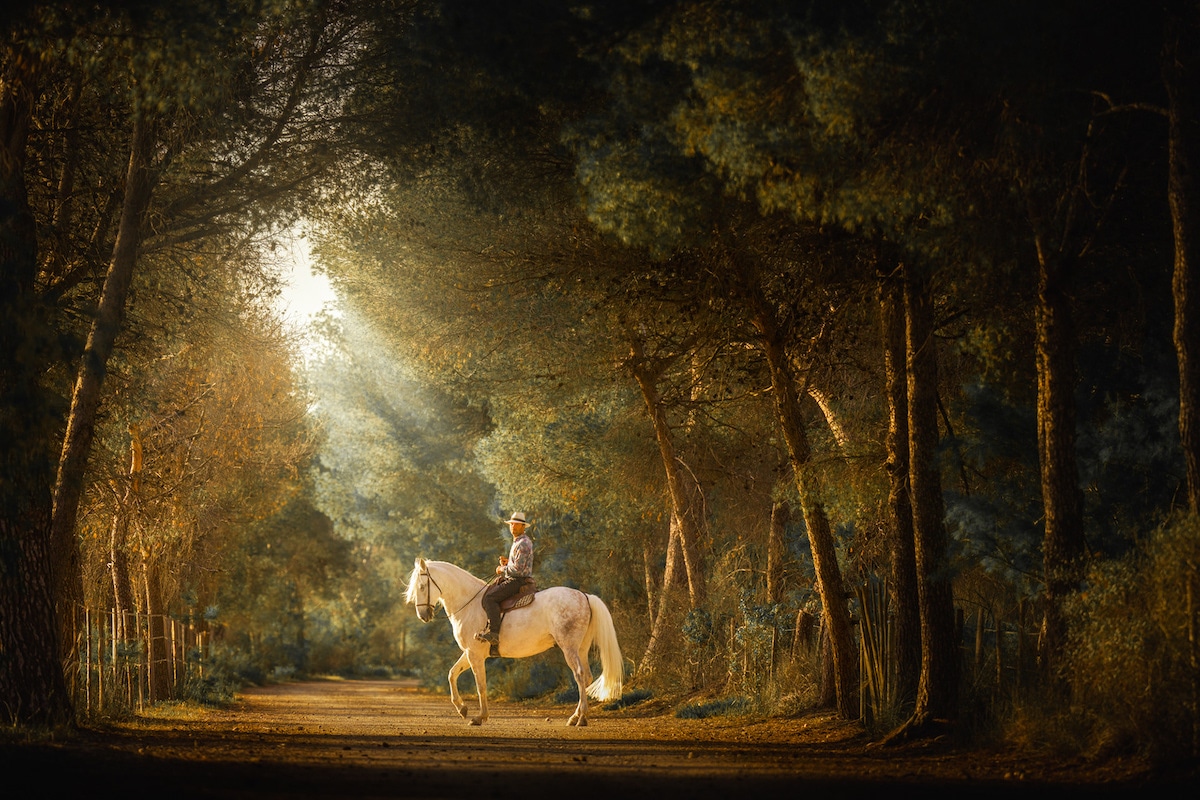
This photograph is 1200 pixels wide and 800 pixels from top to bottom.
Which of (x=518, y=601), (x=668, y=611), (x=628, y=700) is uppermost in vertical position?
(x=518, y=601)

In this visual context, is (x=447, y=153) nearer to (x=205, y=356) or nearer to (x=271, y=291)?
(x=271, y=291)

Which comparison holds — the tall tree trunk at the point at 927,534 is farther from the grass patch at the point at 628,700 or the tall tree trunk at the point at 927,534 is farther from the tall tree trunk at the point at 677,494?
the grass patch at the point at 628,700

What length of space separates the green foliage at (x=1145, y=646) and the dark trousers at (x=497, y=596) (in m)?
10.3

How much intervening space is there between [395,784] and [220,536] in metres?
23.9

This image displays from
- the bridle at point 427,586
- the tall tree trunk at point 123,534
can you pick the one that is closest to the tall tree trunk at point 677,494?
the bridle at point 427,586

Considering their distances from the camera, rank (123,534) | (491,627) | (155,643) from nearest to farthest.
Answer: (491,627), (155,643), (123,534)

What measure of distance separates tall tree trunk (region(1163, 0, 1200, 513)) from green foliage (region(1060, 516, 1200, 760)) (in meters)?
0.50

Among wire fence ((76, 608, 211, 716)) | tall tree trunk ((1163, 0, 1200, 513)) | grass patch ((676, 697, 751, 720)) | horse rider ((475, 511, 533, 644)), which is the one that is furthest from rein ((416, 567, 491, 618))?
tall tree trunk ((1163, 0, 1200, 513))

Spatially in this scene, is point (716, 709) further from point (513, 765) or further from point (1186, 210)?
point (1186, 210)

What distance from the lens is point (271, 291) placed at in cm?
1811

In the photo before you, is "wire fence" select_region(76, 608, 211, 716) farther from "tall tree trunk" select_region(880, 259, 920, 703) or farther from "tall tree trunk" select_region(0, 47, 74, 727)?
"tall tree trunk" select_region(880, 259, 920, 703)

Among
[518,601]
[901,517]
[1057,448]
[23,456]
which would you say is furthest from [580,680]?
[1057,448]

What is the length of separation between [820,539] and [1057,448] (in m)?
5.19

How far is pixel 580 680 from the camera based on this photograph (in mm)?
18781
